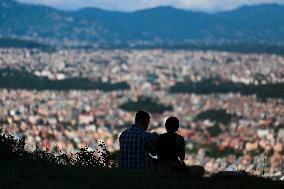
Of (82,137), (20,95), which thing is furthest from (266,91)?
(82,137)

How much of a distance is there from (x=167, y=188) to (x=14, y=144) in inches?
136

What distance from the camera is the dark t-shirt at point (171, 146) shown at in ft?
32.4

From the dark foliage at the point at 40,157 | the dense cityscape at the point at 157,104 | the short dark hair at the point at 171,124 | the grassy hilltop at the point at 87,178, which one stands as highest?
the dense cityscape at the point at 157,104

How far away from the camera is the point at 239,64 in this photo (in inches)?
7411

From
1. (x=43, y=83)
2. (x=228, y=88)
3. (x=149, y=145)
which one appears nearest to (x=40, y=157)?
(x=149, y=145)

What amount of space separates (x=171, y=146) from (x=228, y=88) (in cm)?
12283

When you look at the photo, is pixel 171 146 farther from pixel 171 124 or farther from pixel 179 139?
pixel 171 124

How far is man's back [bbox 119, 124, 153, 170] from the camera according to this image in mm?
9992

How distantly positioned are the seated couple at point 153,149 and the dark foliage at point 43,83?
385 ft

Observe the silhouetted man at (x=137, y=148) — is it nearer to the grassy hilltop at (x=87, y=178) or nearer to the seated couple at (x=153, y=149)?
the seated couple at (x=153, y=149)

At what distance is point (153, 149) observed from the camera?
10086 millimetres

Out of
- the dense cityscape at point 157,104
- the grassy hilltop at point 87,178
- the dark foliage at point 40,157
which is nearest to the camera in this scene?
the grassy hilltop at point 87,178

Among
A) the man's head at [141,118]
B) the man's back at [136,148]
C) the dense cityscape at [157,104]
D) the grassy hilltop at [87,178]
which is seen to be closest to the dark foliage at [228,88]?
the dense cityscape at [157,104]

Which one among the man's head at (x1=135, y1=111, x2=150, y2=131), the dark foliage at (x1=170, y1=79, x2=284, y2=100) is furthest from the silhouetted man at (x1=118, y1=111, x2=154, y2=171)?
the dark foliage at (x1=170, y1=79, x2=284, y2=100)
